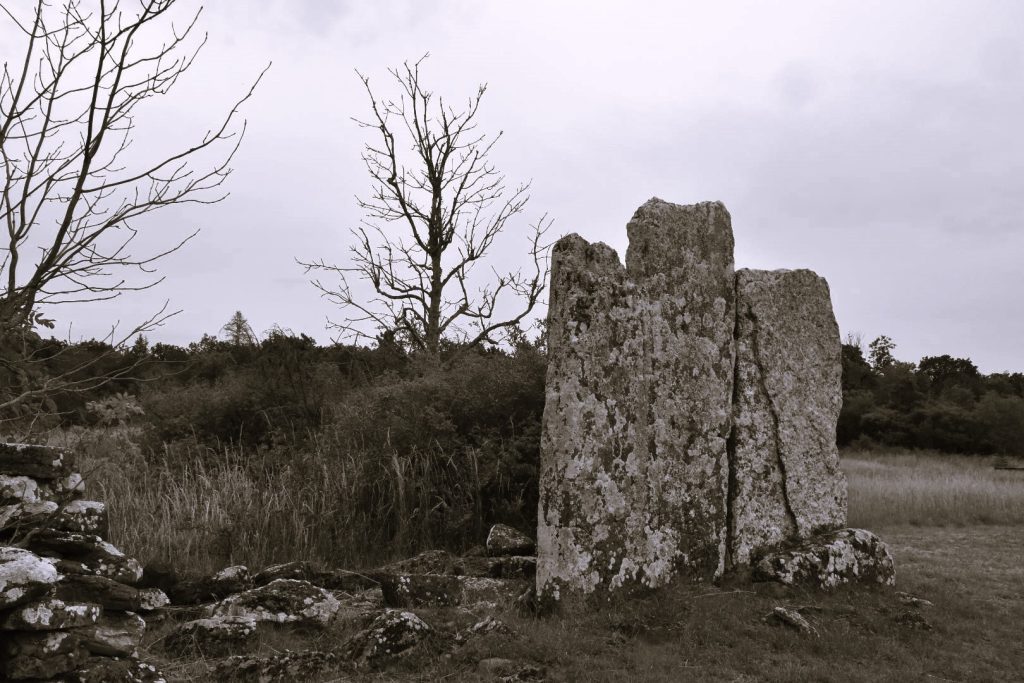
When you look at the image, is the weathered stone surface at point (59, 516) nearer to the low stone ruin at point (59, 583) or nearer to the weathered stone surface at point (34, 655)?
the low stone ruin at point (59, 583)

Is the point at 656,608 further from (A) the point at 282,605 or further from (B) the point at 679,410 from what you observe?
(A) the point at 282,605

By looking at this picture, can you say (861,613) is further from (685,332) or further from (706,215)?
(706,215)

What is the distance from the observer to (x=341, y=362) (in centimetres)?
1867

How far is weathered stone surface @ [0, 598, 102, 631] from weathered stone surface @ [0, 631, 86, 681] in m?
0.07

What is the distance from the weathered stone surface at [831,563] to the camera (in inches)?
319

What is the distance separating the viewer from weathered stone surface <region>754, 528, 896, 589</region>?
8094 mm

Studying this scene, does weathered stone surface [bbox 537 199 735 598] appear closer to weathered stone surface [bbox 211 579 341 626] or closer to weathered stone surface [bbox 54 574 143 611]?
weathered stone surface [bbox 211 579 341 626]

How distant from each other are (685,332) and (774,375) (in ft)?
3.61

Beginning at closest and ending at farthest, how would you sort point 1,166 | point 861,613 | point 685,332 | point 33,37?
point 33,37
point 1,166
point 861,613
point 685,332

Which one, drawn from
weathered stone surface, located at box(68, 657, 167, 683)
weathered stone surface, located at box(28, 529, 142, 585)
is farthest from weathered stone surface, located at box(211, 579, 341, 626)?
weathered stone surface, located at box(68, 657, 167, 683)

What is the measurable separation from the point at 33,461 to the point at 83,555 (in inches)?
30.1

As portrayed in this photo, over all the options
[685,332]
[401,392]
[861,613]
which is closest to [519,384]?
[401,392]

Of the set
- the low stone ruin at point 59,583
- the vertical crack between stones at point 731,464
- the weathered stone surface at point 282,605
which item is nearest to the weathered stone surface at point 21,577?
the low stone ruin at point 59,583

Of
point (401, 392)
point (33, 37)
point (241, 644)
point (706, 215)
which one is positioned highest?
point (706, 215)
